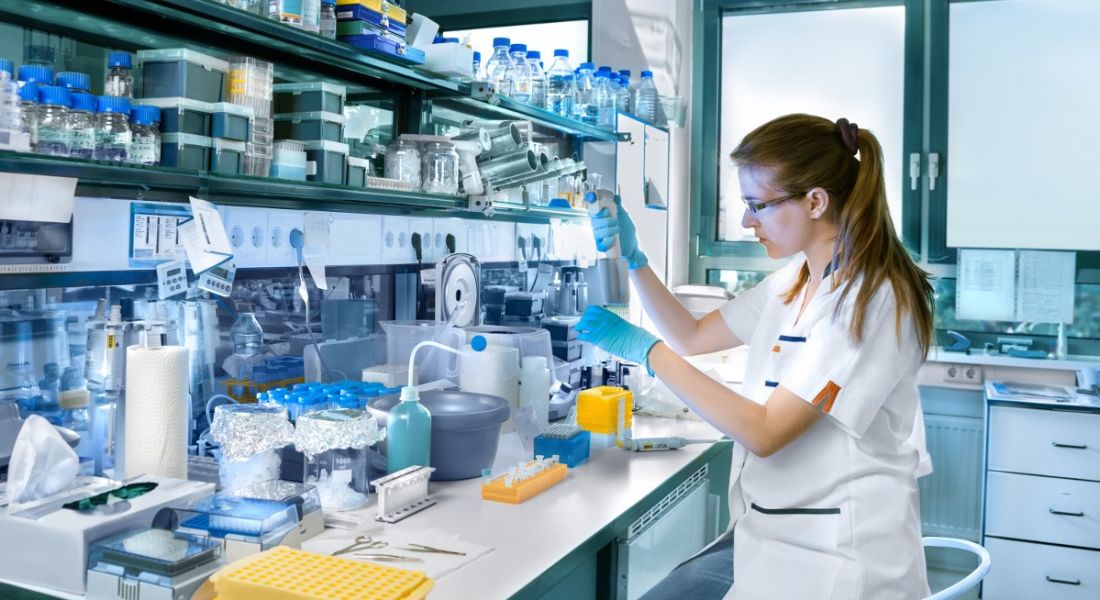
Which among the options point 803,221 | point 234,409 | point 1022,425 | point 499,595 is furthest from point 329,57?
point 1022,425

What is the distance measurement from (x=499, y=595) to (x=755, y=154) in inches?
39.9

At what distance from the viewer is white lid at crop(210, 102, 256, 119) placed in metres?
1.81

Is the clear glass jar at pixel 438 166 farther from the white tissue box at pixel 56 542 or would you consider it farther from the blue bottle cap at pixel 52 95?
the white tissue box at pixel 56 542

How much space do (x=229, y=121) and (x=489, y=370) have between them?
874 mm

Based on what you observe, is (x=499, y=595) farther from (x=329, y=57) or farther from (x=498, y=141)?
(x=498, y=141)

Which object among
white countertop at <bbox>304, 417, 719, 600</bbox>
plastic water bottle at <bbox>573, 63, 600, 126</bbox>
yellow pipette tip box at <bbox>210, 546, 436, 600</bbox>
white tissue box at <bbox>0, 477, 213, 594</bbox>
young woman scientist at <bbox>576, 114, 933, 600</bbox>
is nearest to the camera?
yellow pipette tip box at <bbox>210, 546, 436, 600</bbox>

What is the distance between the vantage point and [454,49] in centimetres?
230

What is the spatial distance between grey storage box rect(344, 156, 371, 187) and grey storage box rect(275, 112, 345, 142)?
0.06 m

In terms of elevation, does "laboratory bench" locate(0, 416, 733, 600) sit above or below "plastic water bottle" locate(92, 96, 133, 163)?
below

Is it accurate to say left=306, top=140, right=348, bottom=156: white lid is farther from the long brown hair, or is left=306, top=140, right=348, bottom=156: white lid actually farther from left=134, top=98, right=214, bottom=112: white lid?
the long brown hair

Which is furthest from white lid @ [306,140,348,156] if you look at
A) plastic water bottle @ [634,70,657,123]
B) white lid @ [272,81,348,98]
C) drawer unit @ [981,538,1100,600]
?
drawer unit @ [981,538,1100,600]

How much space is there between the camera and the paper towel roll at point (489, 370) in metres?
2.33

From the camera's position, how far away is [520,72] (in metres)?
3.03

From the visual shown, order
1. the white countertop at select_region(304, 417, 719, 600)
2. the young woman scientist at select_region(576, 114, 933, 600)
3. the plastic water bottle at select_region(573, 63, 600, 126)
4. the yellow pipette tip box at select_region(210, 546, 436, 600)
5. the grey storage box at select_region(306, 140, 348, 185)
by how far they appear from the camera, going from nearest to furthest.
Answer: the yellow pipette tip box at select_region(210, 546, 436, 600)
the white countertop at select_region(304, 417, 719, 600)
the young woman scientist at select_region(576, 114, 933, 600)
the grey storage box at select_region(306, 140, 348, 185)
the plastic water bottle at select_region(573, 63, 600, 126)
